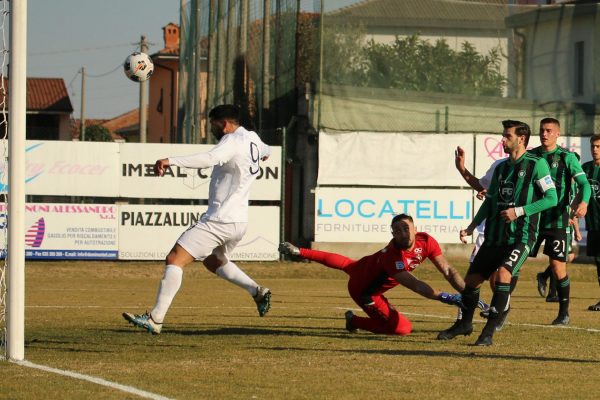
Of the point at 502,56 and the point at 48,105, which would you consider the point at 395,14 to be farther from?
the point at 48,105

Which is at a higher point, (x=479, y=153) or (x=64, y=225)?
(x=479, y=153)

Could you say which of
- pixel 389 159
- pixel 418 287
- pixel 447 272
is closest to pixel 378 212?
pixel 389 159

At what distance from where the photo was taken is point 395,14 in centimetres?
2816

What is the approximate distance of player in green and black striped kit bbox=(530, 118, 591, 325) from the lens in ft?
42.4

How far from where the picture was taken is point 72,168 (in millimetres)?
24688

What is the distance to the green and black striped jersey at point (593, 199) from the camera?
15.3 m

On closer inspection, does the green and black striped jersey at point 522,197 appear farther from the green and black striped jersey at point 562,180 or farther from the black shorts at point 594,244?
the black shorts at point 594,244

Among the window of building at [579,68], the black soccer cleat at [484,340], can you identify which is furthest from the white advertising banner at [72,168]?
the black soccer cleat at [484,340]

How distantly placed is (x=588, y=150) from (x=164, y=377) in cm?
2028

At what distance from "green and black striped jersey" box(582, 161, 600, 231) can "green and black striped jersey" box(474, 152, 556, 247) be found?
4.91 m

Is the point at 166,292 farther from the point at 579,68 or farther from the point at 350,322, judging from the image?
the point at 579,68

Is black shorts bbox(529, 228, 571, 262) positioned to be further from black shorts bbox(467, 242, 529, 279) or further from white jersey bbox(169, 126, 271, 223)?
white jersey bbox(169, 126, 271, 223)

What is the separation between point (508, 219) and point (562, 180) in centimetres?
290

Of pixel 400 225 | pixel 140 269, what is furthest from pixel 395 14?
pixel 400 225
